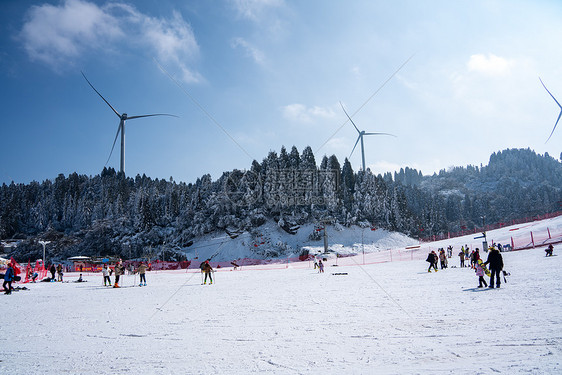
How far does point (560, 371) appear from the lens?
4.78 metres

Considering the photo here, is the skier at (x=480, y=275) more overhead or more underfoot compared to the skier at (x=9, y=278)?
more underfoot

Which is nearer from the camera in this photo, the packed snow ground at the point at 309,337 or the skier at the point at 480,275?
the packed snow ground at the point at 309,337

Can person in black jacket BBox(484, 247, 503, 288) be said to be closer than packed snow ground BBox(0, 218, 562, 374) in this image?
No

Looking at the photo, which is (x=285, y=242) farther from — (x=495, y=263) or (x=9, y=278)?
(x=495, y=263)

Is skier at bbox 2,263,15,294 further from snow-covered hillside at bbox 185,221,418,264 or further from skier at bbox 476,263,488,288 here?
snow-covered hillside at bbox 185,221,418,264

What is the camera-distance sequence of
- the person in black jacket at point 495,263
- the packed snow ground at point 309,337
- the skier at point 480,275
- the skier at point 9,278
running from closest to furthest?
the packed snow ground at point 309,337 < the person in black jacket at point 495,263 < the skier at point 480,275 < the skier at point 9,278

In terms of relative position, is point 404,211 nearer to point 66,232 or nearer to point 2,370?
point 2,370

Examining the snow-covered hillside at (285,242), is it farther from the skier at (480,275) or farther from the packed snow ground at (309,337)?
the packed snow ground at (309,337)

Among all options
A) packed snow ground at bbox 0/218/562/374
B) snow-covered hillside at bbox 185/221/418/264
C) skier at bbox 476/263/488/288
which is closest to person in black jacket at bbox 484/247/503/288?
skier at bbox 476/263/488/288

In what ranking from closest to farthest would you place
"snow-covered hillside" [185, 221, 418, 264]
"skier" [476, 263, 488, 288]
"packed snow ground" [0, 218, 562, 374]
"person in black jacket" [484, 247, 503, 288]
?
1. "packed snow ground" [0, 218, 562, 374]
2. "person in black jacket" [484, 247, 503, 288]
3. "skier" [476, 263, 488, 288]
4. "snow-covered hillside" [185, 221, 418, 264]

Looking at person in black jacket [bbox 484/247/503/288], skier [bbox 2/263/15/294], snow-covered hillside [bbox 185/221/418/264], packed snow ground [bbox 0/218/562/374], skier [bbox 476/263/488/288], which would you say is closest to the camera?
packed snow ground [bbox 0/218/562/374]

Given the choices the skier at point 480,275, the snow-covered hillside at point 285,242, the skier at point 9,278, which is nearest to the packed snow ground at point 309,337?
the skier at point 480,275

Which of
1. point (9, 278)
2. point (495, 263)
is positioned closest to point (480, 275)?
point (495, 263)

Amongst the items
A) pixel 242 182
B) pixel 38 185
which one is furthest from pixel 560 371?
pixel 38 185
